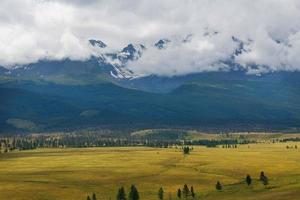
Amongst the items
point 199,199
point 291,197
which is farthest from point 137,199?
point 291,197

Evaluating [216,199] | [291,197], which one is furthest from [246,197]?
[291,197]

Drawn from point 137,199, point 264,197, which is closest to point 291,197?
point 264,197

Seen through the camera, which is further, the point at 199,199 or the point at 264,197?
the point at 199,199

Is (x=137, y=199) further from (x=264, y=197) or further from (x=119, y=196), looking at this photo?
(x=264, y=197)

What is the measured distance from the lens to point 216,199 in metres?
193

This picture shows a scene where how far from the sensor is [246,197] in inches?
7485

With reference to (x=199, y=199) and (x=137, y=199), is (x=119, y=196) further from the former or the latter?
A: (x=199, y=199)

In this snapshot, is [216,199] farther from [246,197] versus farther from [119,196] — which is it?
[119,196]

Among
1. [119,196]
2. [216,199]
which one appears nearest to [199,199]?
[216,199]

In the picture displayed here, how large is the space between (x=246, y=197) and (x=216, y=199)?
915cm

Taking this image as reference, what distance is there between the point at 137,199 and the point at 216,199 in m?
25.1

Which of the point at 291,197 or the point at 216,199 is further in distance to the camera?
the point at 216,199

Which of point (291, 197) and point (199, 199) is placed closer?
point (291, 197)

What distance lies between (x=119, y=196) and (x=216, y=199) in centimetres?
2979
